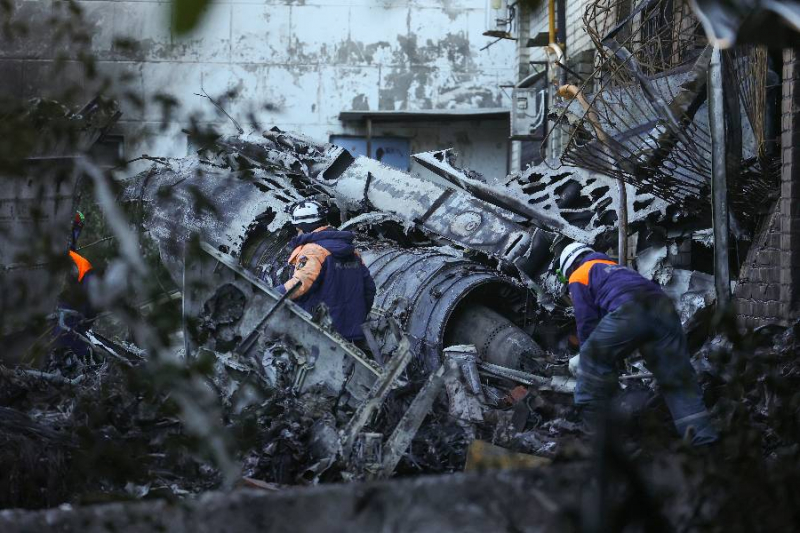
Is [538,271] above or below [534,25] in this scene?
below

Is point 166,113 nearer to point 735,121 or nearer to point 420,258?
point 735,121

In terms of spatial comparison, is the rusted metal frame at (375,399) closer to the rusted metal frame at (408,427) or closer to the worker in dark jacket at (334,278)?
the rusted metal frame at (408,427)

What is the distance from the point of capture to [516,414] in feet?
20.3

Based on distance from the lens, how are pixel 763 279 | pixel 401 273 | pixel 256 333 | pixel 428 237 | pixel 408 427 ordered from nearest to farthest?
pixel 408 427, pixel 763 279, pixel 256 333, pixel 401 273, pixel 428 237

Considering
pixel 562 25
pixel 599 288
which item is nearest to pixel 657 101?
pixel 599 288

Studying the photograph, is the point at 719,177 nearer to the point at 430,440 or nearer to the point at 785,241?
the point at 785,241

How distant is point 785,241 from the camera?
566 centimetres

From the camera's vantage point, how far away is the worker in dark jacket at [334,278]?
708 cm

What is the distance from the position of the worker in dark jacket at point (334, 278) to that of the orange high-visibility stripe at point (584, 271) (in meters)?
2.04

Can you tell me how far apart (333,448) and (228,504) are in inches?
124

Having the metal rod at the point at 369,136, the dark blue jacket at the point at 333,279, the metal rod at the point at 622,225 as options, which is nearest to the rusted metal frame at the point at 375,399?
the dark blue jacket at the point at 333,279

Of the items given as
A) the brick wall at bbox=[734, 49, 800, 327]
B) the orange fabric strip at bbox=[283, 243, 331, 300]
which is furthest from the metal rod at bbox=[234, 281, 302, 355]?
the brick wall at bbox=[734, 49, 800, 327]

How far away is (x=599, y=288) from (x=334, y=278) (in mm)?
2281

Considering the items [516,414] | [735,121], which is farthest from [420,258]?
[735,121]
